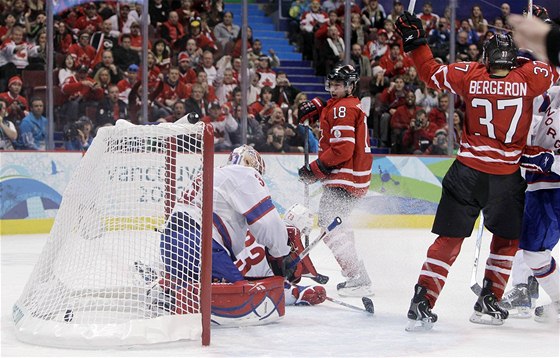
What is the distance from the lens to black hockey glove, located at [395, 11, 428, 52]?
13.3 feet

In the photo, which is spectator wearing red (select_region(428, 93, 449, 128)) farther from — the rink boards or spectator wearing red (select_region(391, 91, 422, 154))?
the rink boards

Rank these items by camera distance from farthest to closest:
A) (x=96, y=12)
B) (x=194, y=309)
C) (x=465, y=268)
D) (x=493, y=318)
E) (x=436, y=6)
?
(x=436, y=6)
(x=96, y=12)
(x=465, y=268)
(x=493, y=318)
(x=194, y=309)

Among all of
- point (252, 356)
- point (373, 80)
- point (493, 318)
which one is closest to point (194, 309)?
point (252, 356)

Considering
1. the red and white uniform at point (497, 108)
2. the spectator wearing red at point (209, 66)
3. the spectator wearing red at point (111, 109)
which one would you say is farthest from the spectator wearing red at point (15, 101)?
the red and white uniform at point (497, 108)

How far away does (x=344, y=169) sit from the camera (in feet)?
16.5

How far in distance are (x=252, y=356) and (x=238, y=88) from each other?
5281mm

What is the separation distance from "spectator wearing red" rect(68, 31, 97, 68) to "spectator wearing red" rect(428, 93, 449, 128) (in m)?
3.31

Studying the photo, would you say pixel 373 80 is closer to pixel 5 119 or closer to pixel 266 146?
pixel 266 146

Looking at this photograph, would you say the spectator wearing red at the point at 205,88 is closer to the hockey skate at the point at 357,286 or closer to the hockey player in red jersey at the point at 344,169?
the hockey player in red jersey at the point at 344,169

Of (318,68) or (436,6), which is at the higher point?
(436,6)

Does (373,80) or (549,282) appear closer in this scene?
(549,282)

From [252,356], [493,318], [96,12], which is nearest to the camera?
[252,356]

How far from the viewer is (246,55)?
335 inches

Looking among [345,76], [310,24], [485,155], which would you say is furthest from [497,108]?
[310,24]
